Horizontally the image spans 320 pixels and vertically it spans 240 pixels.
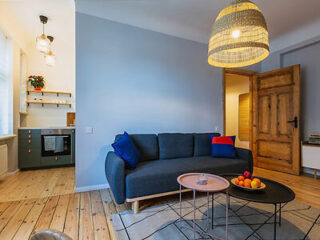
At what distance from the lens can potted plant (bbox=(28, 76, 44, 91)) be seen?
419 centimetres

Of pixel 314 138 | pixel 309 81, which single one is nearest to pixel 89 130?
pixel 314 138

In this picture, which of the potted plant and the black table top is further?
the potted plant

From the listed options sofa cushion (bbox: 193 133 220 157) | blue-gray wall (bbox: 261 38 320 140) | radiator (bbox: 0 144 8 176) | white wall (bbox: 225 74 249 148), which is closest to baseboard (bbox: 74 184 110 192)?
radiator (bbox: 0 144 8 176)

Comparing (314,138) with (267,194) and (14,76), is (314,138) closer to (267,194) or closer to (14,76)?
(267,194)

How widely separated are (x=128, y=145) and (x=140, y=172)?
428 mm

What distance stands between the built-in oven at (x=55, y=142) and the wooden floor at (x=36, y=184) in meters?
0.43

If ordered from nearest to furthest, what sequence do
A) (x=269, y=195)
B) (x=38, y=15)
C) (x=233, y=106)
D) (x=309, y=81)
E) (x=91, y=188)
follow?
1. (x=269, y=195)
2. (x=91, y=188)
3. (x=38, y=15)
4. (x=309, y=81)
5. (x=233, y=106)

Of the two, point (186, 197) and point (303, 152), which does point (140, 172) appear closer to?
point (186, 197)

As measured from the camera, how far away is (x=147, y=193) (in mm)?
2041

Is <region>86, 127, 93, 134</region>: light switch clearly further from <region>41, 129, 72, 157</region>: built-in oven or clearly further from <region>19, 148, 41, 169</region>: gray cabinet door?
<region>19, 148, 41, 169</region>: gray cabinet door

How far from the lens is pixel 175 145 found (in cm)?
295

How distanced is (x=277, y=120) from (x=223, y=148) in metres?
1.86

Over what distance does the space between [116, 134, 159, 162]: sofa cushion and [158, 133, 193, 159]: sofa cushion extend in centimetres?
10

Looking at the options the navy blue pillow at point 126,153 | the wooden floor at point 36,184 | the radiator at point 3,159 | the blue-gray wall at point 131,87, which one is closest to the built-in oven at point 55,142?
the wooden floor at point 36,184
